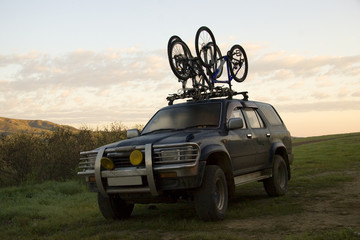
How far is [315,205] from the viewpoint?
7.48m

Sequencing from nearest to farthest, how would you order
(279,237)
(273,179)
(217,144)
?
1. (279,237)
2. (217,144)
3. (273,179)

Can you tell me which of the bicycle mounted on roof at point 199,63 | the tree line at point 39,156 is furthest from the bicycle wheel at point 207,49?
the tree line at point 39,156

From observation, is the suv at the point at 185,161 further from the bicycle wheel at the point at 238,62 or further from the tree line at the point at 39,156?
the tree line at the point at 39,156

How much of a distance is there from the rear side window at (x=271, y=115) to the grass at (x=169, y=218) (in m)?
1.65

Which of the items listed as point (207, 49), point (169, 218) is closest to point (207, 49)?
point (207, 49)

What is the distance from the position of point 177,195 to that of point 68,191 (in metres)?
5.54

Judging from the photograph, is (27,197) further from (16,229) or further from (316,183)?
(316,183)

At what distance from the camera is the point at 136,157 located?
6105 mm

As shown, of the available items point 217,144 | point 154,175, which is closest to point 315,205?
point 217,144

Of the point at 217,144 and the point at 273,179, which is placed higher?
the point at 217,144

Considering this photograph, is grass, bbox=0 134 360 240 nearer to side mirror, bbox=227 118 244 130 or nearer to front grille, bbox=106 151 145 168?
front grille, bbox=106 151 145 168

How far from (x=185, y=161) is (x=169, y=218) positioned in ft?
4.68

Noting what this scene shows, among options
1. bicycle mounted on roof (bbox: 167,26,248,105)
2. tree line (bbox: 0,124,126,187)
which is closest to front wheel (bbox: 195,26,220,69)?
bicycle mounted on roof (bbox: 167,26,248,105)

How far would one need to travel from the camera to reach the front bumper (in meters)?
5.97
